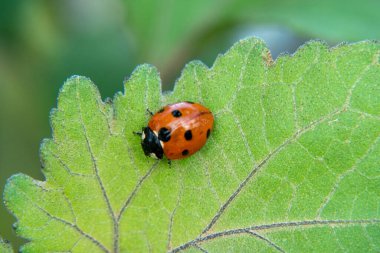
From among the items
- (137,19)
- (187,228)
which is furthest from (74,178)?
(137,19)

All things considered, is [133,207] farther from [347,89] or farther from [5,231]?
[5,231]

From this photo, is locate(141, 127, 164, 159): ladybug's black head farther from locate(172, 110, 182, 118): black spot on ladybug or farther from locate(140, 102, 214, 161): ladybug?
locate(172, 110, 182, 118): black spot on ladybug

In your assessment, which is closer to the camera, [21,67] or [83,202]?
[83,202]

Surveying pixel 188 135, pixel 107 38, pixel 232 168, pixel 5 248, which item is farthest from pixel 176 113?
pixel 107 38

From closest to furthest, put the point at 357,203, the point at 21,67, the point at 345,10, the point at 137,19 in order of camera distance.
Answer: the point at 357,203
the point at 345,10
the point at 137,19
the point at 21,67

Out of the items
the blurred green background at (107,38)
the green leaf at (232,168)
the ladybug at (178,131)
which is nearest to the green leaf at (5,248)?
the green leaf at (232,168)

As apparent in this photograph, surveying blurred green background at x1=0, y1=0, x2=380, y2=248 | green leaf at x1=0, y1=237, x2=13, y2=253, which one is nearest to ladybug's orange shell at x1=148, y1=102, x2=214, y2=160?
green leaf at x1=0, y1=237, x2=13, y2=253

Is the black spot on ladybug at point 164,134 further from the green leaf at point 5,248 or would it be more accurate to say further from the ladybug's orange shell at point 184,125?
the green leaf at point 5,248

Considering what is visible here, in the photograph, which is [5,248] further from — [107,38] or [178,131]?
[107,38]

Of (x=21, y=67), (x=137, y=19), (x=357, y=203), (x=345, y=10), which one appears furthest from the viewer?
(x=21, y=67)
